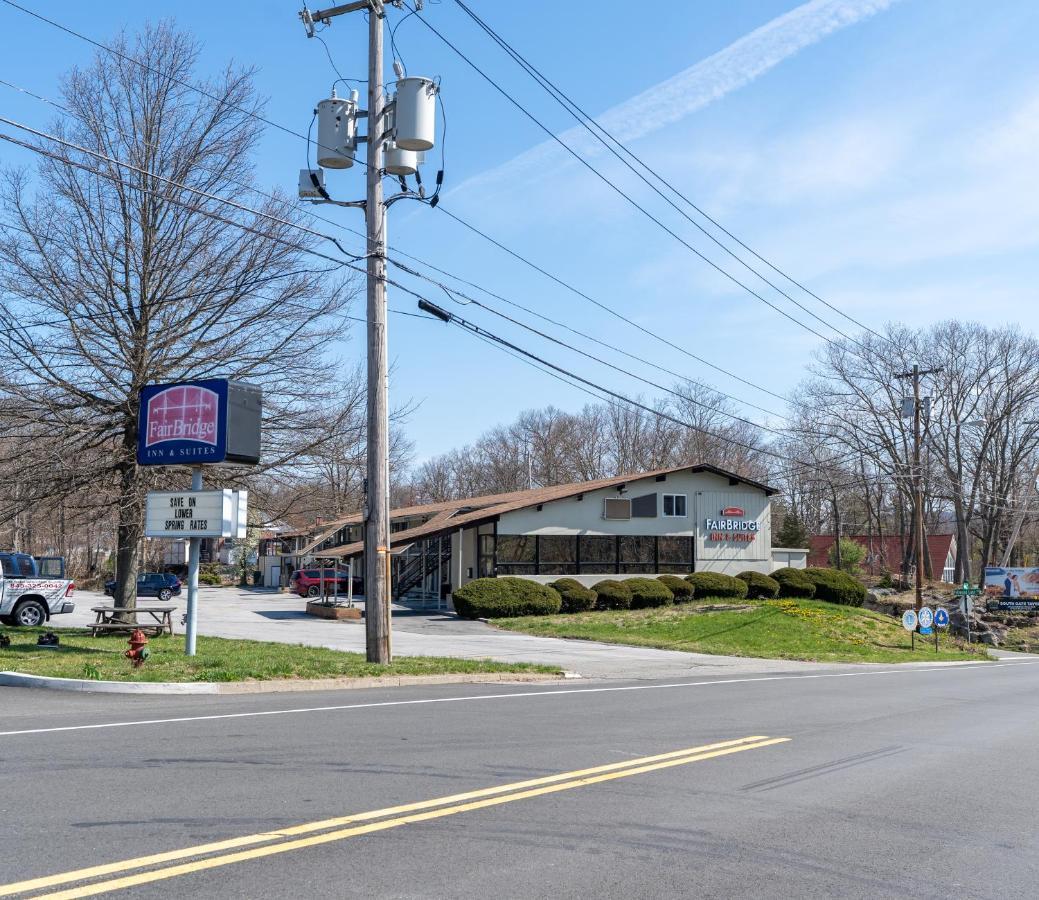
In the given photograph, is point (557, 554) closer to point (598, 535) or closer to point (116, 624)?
point (598, 535)

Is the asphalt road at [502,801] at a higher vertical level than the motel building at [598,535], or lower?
lower

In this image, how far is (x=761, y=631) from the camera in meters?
32.2

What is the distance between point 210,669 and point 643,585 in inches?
973

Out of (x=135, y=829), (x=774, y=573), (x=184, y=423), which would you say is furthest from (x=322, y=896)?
(x=774, y=573)

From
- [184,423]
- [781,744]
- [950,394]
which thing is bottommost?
[781,744]

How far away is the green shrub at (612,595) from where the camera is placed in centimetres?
3653

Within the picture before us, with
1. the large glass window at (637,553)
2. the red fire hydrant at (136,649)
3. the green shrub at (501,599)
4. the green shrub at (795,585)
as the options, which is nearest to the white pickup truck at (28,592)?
the red fire hydrant at (136,649)

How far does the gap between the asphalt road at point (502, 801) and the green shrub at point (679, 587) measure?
1018 inches

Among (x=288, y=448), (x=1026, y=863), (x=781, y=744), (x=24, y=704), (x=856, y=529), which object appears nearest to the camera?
(x=1026, y=863)

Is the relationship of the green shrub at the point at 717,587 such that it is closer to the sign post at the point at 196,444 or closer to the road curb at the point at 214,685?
the road curb at the point at 214,685

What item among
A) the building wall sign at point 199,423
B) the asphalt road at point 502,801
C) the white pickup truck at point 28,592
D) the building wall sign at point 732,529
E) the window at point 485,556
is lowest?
the asphalt road at point 502,801

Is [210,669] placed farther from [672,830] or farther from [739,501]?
[739,501]

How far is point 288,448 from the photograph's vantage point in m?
21.4

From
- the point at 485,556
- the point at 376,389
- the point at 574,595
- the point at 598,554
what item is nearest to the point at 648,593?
the point at 574,595
